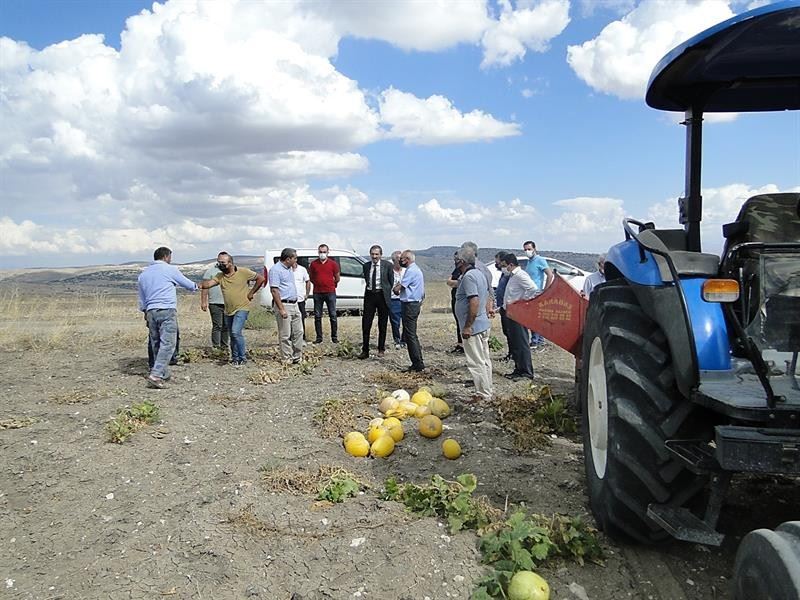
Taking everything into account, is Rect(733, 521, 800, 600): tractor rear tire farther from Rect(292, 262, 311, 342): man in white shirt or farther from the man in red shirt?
the man in red shirt

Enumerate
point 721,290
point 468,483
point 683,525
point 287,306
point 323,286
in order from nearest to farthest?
point 683,525 < point 721,290 < point 468,483 < point 287,306 < point 323,286

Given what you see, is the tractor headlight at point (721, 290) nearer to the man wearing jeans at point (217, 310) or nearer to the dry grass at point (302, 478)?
the dry grass at point (302, 478)

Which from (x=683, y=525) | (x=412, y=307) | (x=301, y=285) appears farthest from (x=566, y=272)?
(x=683, y=525)

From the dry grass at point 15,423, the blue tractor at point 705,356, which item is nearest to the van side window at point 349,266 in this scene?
the dry grass at point 15,423

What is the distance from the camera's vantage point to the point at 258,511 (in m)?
4.56

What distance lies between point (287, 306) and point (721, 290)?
8.13 meters

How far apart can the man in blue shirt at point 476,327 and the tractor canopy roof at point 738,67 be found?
11.2ft

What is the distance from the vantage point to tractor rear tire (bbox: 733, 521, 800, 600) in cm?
170

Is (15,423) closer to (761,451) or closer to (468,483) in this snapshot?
(468,483)

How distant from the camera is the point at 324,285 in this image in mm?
12789

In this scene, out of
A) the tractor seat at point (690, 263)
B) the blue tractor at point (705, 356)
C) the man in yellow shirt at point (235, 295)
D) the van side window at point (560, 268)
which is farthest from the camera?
the van side window at point (560, 268)

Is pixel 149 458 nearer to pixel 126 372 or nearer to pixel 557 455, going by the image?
pixel 557 455

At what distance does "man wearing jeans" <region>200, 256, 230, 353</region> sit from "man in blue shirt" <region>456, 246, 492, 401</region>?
515 centimetres

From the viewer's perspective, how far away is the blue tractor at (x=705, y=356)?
9.09 ft
